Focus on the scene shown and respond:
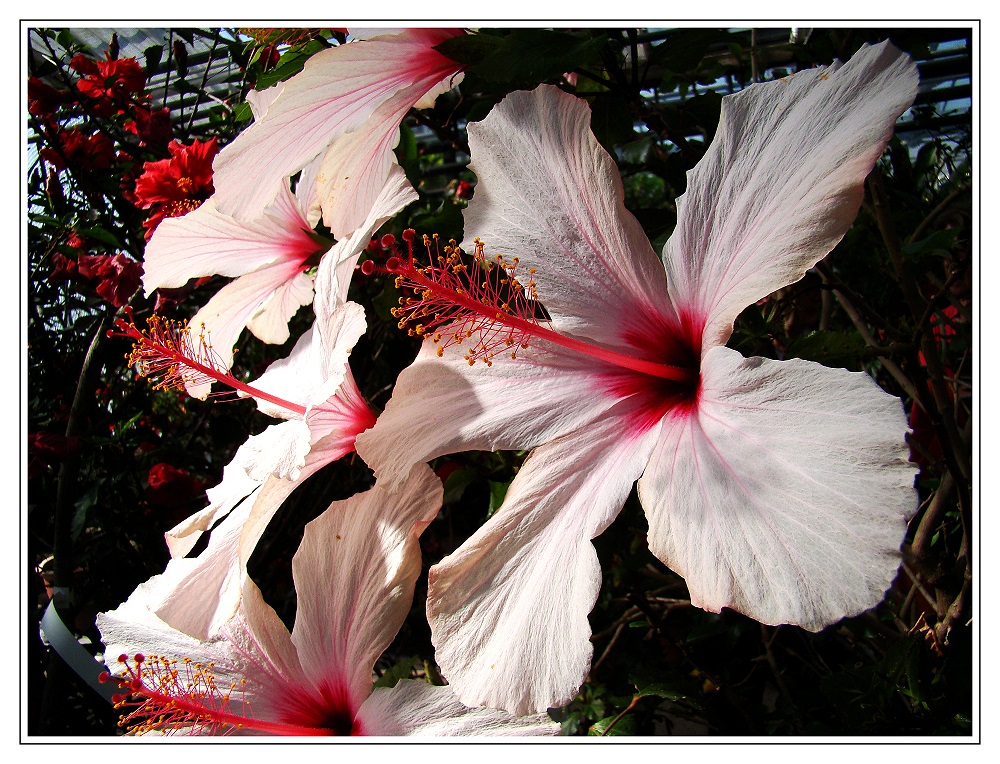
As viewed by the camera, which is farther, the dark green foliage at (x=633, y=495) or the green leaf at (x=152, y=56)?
the green leaf at (x=152, y=56)

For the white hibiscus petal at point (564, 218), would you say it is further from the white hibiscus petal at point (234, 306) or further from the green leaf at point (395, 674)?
the green leaf at point (395, 674)

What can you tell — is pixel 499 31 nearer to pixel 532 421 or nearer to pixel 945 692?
pixel 532 421

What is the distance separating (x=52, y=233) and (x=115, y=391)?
0.51 meters

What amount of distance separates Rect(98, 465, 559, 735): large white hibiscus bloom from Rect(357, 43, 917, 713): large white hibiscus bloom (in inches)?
4.5

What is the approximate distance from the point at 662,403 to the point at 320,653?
502mm

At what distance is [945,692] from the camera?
2.74 feet

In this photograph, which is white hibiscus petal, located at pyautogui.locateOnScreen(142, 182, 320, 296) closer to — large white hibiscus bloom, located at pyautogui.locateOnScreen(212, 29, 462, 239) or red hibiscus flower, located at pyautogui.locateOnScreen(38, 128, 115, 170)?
large white hibiscus bloom, located at pyautogui.locateOnScreen(212, 29, 462, 239)

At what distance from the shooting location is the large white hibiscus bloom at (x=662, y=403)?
498 millimetres

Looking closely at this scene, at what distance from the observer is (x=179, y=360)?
85 centimetres

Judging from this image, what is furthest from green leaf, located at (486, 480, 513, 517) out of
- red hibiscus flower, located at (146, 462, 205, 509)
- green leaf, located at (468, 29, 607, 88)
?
red hibiscus flower, located at (146, 462, 205, 509)

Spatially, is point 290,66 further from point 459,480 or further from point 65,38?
point 65,38

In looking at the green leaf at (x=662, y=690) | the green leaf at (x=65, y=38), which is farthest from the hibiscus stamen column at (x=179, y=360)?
the green leaf at (x=65, y=38)

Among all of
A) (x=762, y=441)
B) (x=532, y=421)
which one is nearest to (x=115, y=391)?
(x=532, y=421)

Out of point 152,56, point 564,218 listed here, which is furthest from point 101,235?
point 564,218
